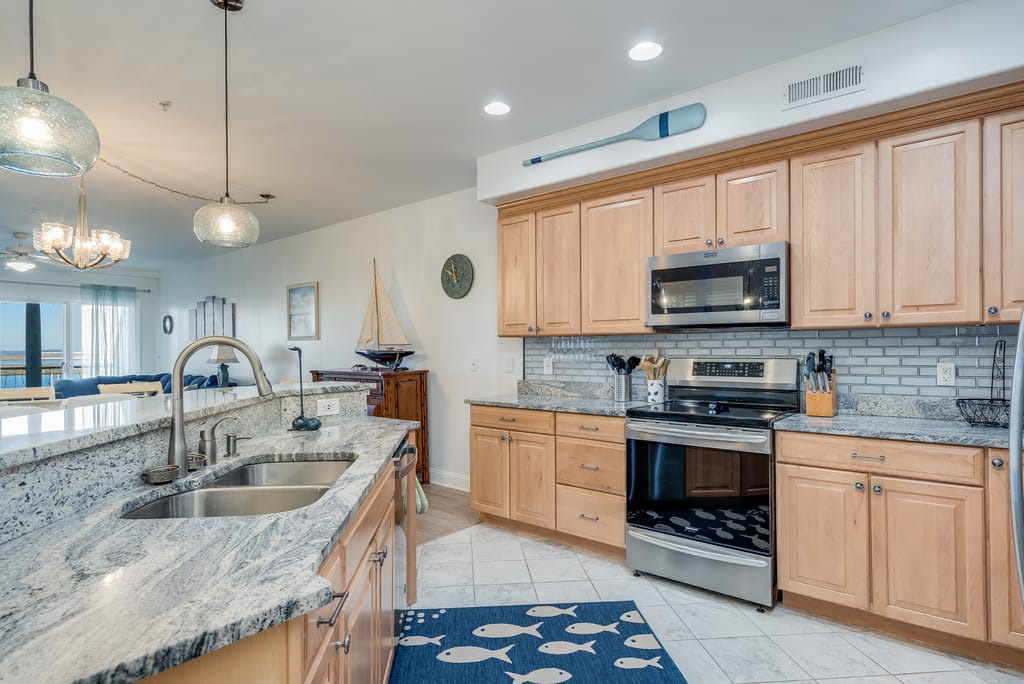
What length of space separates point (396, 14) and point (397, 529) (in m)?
2.05

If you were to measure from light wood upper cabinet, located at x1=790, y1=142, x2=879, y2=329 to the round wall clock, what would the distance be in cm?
249

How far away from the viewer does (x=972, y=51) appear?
81.0 inches

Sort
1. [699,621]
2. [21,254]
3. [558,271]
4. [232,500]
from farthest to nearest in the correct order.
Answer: [21,254] < [558,271] < [699,621] < [232,500]

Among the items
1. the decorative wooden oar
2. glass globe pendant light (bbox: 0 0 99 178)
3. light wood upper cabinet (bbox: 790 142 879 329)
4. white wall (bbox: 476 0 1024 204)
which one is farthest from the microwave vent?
glass globe pendant light (bbox: 0 0 99 178)

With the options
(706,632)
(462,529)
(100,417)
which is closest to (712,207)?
(706,632)

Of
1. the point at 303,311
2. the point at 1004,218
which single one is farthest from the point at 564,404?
the point at 303,311

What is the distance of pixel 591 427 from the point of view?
3027 mm

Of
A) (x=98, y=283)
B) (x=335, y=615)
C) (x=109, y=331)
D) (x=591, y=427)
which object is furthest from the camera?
(x=109, y=331)

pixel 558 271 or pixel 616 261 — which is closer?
pixel 616 261

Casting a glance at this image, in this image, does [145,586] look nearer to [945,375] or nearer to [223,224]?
[223,224]

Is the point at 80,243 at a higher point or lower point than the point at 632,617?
higher

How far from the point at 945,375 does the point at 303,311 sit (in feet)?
18.4

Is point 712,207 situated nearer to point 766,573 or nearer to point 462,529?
point 766,573

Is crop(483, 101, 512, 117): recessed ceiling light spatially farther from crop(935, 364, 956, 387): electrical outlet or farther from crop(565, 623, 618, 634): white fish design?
crop(565, 623, 618, 634): white fish design
